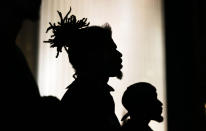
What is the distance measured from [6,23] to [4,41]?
0.03 meters

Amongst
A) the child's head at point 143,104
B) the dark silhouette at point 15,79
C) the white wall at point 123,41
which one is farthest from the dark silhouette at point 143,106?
the white wall at point 123,41

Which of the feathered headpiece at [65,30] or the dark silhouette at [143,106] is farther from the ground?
the feathered headpiece at [65,30]

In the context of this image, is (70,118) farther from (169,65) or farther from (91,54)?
(169,65)

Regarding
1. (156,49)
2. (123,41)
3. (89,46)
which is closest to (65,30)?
(89,46)

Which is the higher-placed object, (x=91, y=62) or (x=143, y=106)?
(x=91, y=62)

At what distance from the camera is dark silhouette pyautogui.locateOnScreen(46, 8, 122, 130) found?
994 millimetres

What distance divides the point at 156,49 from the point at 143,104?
6.21 feet

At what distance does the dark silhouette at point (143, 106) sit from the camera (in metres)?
1.08

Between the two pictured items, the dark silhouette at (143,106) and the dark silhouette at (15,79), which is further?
the dark silhouette at (143,106)

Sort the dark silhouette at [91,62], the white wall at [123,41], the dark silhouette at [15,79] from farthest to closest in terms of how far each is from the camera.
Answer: the white wall at [123,41]
the dark silhouette at [91,62]
the dark silhouette at [15,79]

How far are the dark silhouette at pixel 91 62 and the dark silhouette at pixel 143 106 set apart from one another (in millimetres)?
67

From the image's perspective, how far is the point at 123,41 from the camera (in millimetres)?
2801

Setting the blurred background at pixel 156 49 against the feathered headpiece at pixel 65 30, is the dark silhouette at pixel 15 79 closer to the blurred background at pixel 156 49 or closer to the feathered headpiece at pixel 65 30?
the feathered headpiece at pixel 65 30

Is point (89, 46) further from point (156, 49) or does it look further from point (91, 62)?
point (156, 49)
